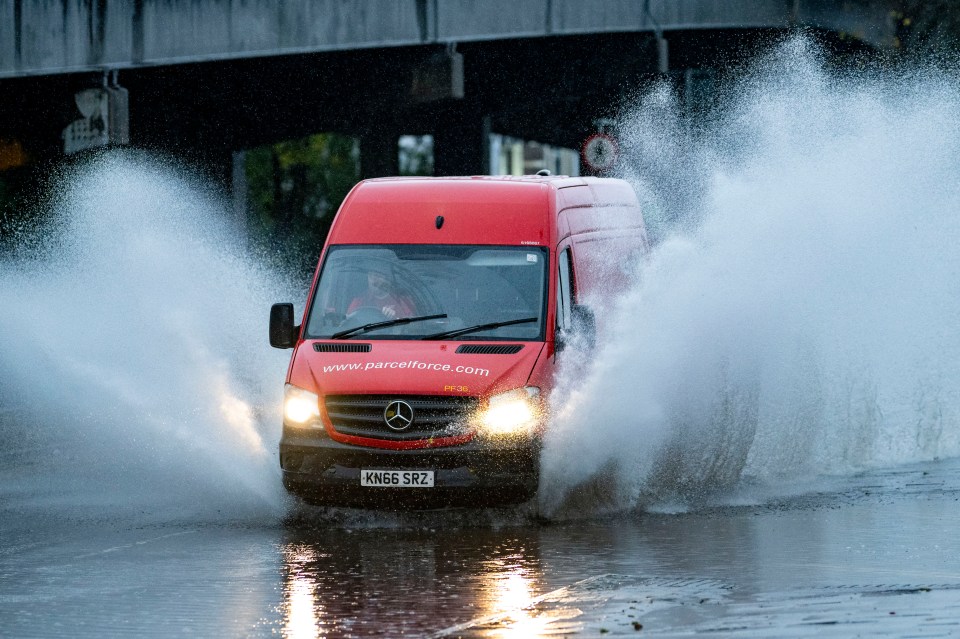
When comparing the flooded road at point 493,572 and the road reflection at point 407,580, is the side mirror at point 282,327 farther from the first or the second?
the road reflection at point 407,580

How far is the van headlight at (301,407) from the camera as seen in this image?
41.7ft

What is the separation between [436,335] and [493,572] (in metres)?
2.96

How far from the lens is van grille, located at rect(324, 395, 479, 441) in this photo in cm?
1246

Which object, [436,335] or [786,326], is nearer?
[436,335]

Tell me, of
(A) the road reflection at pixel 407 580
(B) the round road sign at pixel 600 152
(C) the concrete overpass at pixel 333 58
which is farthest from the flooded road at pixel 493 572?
(B) the round road sign at pixel 600 152

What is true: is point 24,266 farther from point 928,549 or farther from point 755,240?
point 928,549

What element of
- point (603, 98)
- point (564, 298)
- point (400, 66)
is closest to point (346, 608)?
point (564, 298)

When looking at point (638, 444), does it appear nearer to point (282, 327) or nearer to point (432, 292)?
point (432, 292)

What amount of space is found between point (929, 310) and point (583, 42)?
51.1 ft

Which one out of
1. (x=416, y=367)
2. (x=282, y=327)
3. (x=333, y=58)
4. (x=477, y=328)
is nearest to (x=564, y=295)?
(x=477, y=328)

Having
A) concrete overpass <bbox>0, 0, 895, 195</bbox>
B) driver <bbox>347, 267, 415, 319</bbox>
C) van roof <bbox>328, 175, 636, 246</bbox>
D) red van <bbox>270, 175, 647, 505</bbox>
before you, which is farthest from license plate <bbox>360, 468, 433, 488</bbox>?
concrete overpass <bbox>0, 0, 895, 195</bbox>

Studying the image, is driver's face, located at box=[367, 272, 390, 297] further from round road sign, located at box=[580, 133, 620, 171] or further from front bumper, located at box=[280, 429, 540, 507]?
round road sign, located at box=[580, 133, 620, 171]

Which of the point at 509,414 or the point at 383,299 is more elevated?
Answer: the point at 383,299

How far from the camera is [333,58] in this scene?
32.6 m
